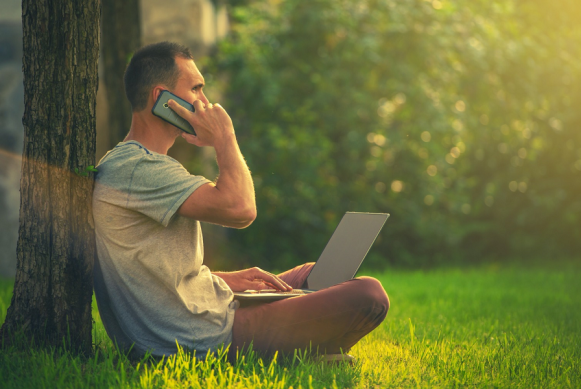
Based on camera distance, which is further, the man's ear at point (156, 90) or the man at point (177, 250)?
the man's ear at point (156, 90)

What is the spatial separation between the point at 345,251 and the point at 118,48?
4126 mm

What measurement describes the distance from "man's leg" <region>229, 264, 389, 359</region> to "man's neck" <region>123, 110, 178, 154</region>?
924 millimetres

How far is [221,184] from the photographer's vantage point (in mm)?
2676

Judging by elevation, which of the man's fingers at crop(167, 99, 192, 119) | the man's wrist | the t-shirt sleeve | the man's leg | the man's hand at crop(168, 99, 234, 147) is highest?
the man's fingers at crop(167, 99, 192, 119)

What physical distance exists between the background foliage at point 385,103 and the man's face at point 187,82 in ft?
19.0

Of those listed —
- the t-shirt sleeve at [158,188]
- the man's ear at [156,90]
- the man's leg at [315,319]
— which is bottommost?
the man's leg at [315,319]

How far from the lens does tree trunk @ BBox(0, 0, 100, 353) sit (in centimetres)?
297

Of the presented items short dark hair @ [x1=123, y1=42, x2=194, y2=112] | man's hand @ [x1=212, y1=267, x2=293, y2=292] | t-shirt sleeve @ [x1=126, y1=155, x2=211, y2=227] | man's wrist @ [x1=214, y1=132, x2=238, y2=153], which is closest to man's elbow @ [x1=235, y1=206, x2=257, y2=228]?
t-shirt sleeve @ [x1=126, y1=155, x2=211, y2=227]

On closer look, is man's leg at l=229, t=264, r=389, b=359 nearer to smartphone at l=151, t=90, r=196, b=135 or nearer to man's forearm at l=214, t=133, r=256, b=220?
man's forearm at l=214, t=133, r=256, b=220

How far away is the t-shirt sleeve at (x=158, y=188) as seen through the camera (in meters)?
2.63

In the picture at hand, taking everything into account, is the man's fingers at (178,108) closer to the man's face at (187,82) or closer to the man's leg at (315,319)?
the man's face at (187,82)

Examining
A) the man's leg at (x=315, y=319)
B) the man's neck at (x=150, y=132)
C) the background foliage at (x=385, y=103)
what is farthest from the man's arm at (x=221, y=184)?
the background foliage at (x=385, y=103)

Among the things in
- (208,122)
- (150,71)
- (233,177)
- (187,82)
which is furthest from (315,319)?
(150,71)

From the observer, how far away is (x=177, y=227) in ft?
9.11
